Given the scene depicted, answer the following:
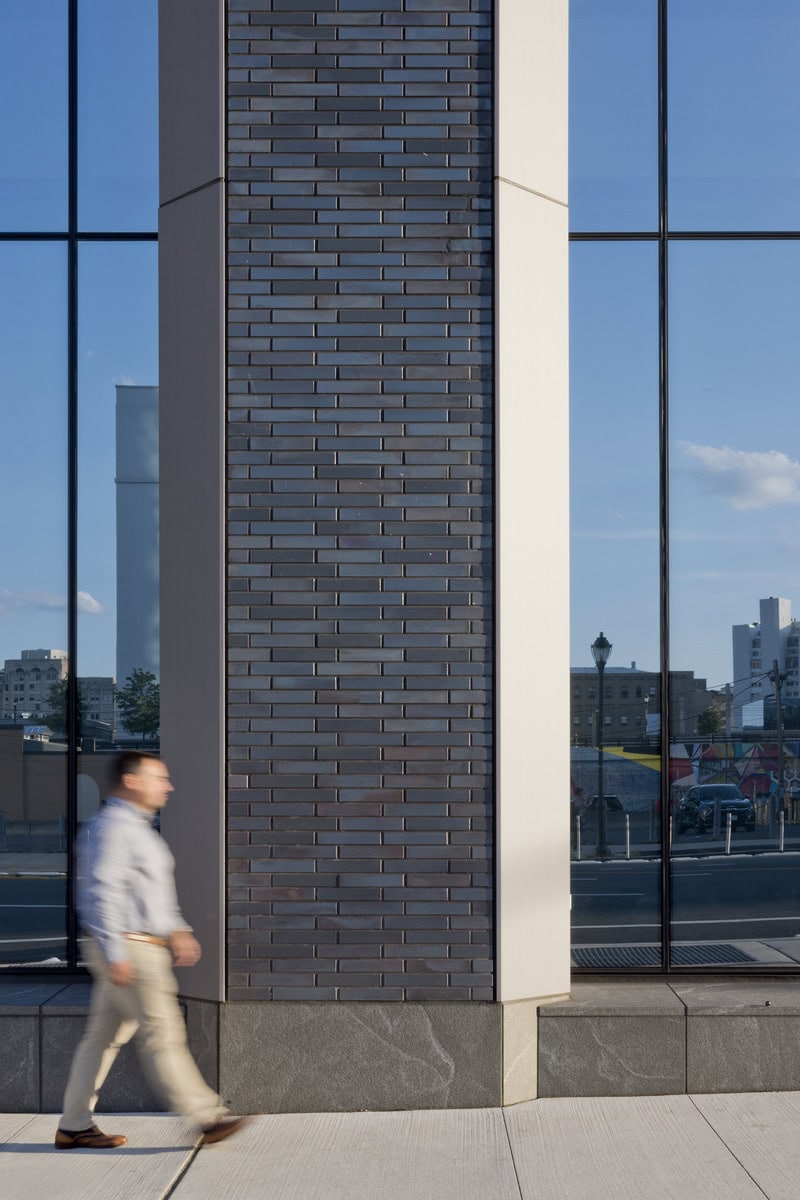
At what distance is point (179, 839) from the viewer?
223 inches

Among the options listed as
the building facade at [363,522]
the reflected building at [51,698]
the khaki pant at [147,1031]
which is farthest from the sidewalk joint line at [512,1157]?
the reflected building at [51,698]

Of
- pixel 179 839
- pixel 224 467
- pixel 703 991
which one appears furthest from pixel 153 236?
pixel 703 991

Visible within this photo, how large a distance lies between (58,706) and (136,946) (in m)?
2.04

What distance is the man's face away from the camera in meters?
4.79

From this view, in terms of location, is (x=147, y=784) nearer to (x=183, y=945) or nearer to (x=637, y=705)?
(x=183, y=945)

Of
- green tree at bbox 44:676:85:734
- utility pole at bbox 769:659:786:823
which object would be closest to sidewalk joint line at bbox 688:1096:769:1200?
utility pole at bbox 769:659:786:823

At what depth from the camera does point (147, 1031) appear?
4746 millimetres

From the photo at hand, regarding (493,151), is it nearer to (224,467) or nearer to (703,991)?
(224,467)

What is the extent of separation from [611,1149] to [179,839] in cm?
254

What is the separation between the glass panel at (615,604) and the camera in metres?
6.29

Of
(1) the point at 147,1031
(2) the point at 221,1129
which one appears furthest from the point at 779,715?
(1) the point at 147,1031

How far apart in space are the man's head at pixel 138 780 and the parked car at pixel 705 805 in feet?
10.3

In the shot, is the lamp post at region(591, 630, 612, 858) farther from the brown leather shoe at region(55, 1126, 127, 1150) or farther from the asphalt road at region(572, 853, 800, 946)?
the brown leather shoe at region(55, 1126, 127, 1150)

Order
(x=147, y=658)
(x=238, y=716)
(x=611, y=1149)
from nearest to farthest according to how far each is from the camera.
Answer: (x=611, y=1149) → (x=238, y=716) → (x=147, y=658)
